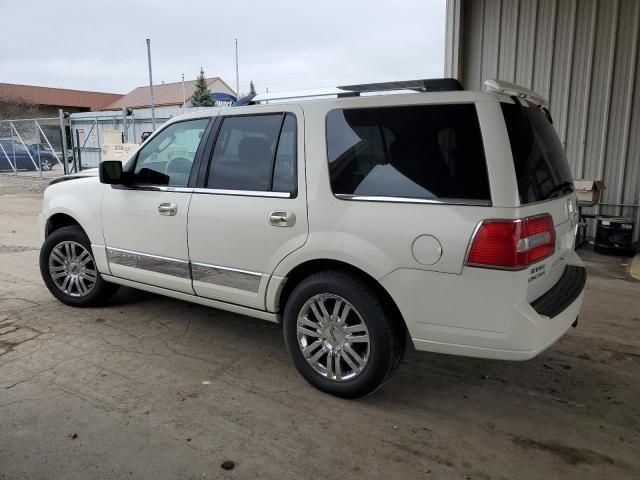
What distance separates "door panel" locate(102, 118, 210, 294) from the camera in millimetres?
4098

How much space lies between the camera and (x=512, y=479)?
261 centimetres

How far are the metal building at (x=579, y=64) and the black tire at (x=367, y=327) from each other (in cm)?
737

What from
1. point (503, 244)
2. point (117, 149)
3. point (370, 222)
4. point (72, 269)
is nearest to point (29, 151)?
point (117, 149)

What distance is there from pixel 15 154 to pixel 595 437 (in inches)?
1031

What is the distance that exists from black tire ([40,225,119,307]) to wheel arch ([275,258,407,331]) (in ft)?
7.36

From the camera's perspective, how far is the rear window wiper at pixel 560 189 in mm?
3170

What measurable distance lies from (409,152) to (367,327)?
108cm

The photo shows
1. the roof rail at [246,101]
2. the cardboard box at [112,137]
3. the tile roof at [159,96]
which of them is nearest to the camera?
A: the roof rail at [246,101]

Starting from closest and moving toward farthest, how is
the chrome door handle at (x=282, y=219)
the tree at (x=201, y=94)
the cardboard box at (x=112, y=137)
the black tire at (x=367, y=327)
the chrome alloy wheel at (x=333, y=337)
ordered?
1. the black tire at (x=367, y=327)
2. the chrome alloy wheel at (x=333, y=337)
3. the chrome door handle at (x=282, y=219)
4. the cardboard box at (x=112, y=137)
5. the tree at (x=201, y=94)

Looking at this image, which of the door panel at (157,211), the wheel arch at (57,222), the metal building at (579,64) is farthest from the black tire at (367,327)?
the metal building at (579,64)

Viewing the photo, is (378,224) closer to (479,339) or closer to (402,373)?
(479,339)

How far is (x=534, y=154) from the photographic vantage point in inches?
118

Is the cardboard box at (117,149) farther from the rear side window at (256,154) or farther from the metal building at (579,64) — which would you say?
the rear side window at (256,154)

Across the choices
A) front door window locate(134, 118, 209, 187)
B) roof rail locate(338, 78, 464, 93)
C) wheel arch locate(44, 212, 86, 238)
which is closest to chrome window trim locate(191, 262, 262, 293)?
front door window locate(134, 118, 209, 187)
